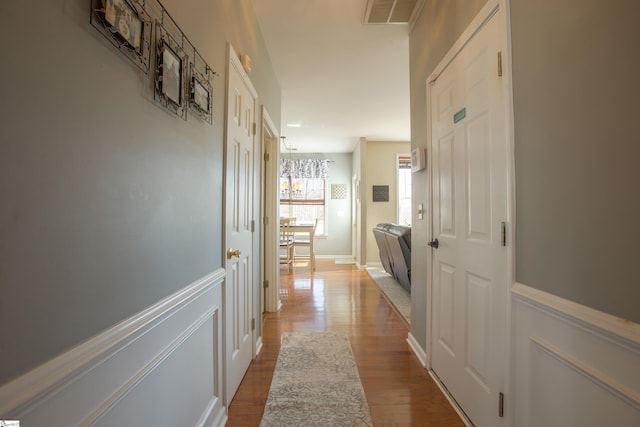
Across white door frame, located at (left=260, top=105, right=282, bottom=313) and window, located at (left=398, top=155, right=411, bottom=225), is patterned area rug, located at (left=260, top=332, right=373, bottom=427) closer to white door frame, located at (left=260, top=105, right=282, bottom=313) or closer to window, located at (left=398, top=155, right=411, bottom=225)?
white door frame, located at (left=260, top=105, right=282, bottom=313)

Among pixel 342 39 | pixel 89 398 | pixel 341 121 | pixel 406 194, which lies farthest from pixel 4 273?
pixel 406 194

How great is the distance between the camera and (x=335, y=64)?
317cm

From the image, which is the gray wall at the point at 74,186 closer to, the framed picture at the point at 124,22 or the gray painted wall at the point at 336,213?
the framed picture at the point at 124,22

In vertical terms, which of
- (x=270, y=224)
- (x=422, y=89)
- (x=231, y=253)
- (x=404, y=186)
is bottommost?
(x=231, y=253)

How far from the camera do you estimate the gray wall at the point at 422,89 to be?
1.88m

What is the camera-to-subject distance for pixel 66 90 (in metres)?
0.59

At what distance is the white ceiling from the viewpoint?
2.38 m

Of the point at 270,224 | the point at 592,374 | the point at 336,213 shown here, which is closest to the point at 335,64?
the point at 270,224

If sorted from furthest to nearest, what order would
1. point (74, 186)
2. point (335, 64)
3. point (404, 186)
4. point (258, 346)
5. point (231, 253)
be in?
point (404, 186), point (335, 64), point (258, 346), point (231, 253), point (74, 186)

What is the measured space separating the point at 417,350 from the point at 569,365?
154 centimetres

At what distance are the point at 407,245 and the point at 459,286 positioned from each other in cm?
205

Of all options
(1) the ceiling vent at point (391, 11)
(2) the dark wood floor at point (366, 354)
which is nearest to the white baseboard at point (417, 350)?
(2) the dark wood floor at point (366, 354)

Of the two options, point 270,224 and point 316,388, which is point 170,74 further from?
point 270,224

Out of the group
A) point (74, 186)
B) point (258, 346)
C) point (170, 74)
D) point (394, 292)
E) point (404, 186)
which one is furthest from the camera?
point (404, 186)
